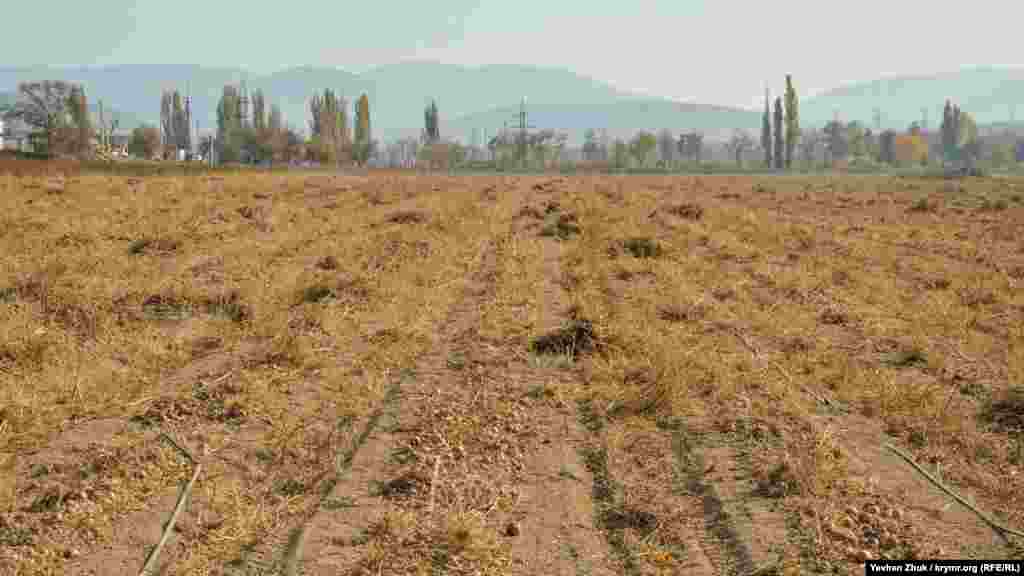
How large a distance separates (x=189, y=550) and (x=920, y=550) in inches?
159

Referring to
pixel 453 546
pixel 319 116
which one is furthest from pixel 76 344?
pixel 319 116

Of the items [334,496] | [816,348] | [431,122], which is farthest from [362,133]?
[334,496]

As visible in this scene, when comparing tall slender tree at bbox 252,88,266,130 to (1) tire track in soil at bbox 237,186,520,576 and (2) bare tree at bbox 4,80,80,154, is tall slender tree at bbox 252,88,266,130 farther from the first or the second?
(1) tire track in soil at bbox 237,186,520,576

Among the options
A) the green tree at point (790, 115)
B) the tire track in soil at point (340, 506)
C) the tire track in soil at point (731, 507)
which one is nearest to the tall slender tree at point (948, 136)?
the green tree at point (790, 115)

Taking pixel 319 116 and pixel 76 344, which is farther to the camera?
pixel 319 116

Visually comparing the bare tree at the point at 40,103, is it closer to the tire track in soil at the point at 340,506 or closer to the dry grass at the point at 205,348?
the dry grass at the point at 205,348

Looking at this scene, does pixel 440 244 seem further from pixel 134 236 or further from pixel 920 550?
pixel 920 550

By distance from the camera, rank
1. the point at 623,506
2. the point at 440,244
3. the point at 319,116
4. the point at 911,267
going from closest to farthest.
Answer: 1. the point at 623,506
2. the point at 911,267
3. the point at 440,244
4. the point at 319,116

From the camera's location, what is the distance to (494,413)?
700 centimetres

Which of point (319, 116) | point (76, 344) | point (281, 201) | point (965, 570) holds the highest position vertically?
point (319, 116)

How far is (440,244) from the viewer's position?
17172mm

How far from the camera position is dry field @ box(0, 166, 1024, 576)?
488 centimetres

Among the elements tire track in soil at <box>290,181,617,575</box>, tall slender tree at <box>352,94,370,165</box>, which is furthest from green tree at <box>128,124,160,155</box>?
tire track in soil at <box>290,181,617,575</box>

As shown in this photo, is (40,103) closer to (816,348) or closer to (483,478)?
(816,348)
